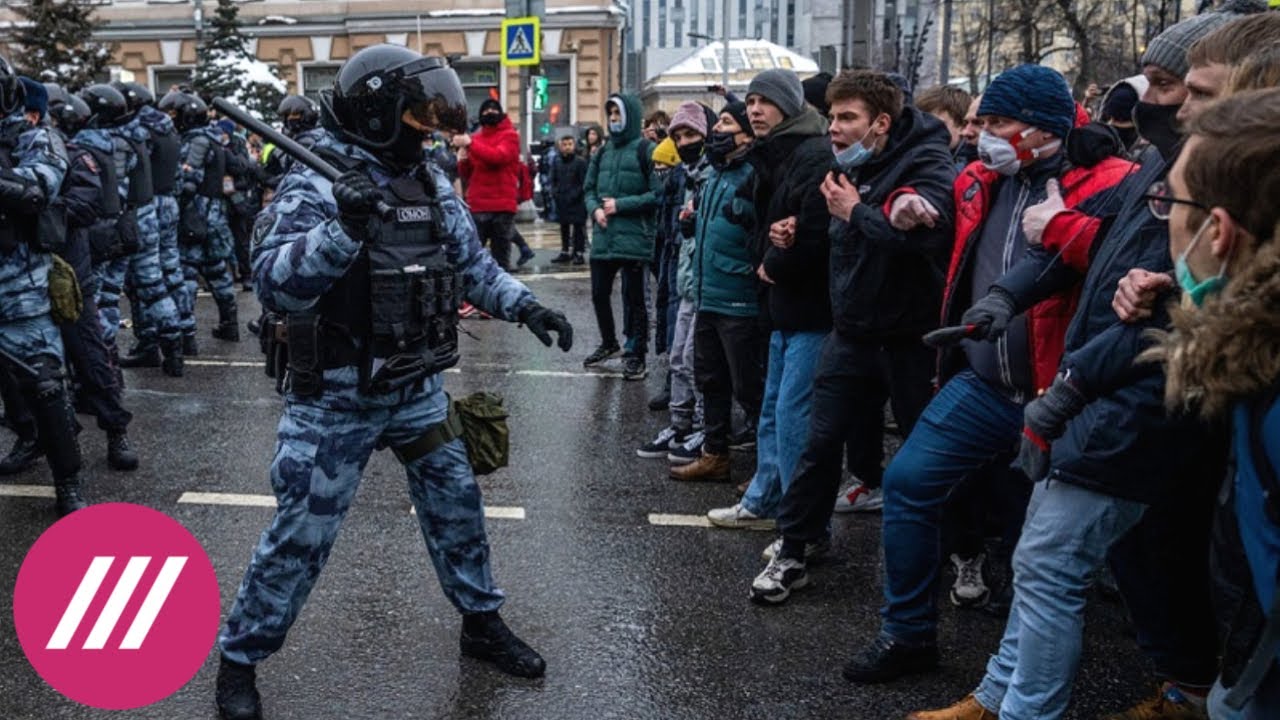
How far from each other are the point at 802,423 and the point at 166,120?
247 inches

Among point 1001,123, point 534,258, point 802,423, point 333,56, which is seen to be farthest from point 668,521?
point 333,56

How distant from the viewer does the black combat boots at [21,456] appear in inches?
251

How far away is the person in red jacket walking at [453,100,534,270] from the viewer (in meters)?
12.3

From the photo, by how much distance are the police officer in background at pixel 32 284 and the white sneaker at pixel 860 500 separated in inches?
141

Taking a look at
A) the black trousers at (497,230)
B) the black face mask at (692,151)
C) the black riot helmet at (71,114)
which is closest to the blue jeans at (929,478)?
the black face mask at (692,151)

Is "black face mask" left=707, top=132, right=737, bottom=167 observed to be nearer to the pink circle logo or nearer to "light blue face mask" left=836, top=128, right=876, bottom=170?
"light blue face mask" left=836, top=128, right=876, bottom=170

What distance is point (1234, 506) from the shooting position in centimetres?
206

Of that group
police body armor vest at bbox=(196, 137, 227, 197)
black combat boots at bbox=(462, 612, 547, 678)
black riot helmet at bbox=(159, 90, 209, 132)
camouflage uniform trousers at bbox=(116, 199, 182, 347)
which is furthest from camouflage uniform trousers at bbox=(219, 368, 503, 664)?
black riot helmet at bbox=(159, 90, 209, 132)

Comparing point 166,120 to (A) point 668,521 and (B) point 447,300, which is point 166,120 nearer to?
(A) point 668,521

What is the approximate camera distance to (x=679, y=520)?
5738mm

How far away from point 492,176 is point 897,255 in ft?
27.8

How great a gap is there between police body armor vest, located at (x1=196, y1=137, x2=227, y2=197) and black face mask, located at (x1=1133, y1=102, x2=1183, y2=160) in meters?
9.26

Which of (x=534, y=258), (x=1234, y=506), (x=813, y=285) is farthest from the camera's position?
(x=534, y=258)

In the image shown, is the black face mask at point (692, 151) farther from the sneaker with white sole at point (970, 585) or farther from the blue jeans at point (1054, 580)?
the blue jeans at point (1054, 580)
